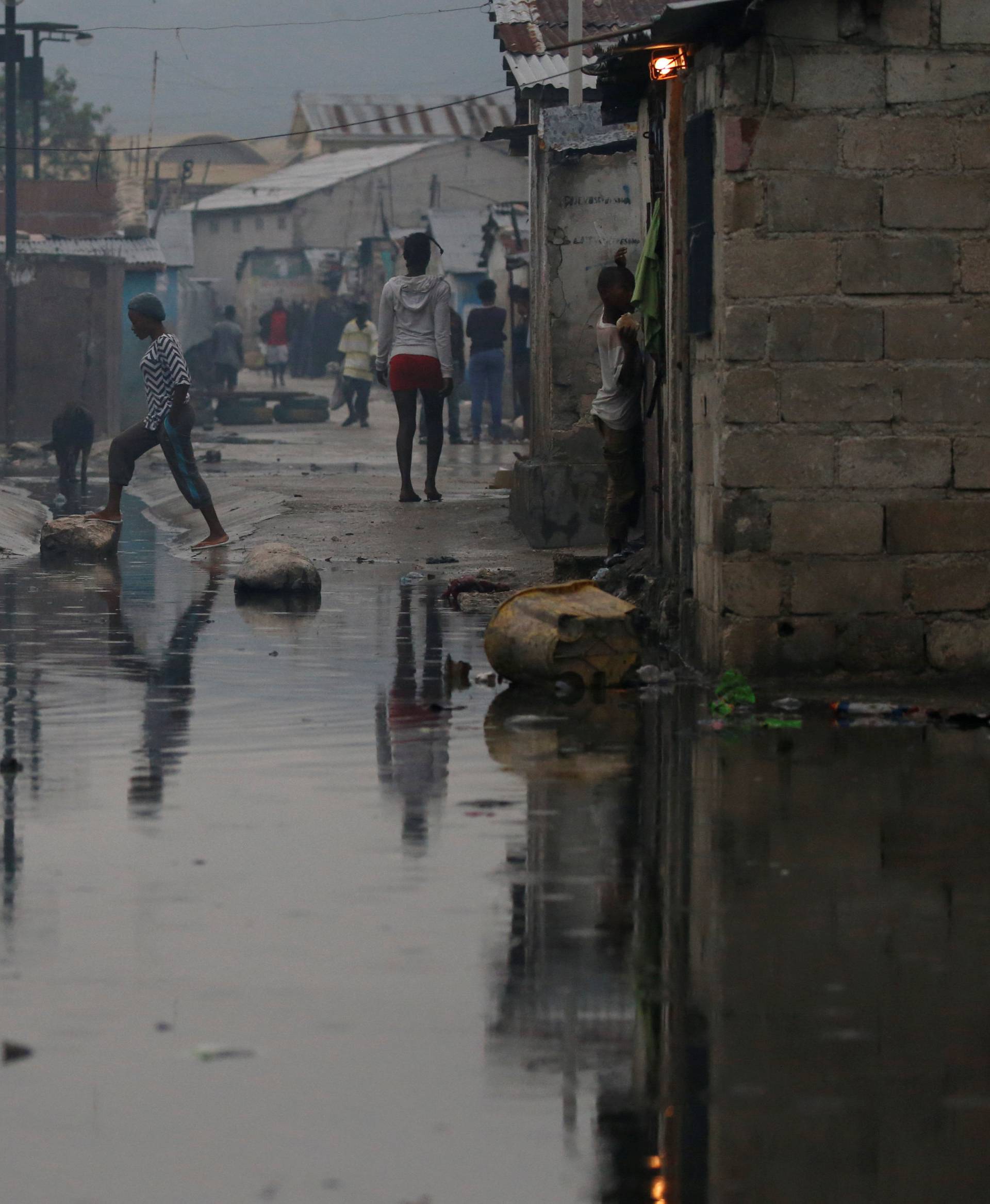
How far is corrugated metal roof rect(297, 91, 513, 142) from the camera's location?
3088 inches

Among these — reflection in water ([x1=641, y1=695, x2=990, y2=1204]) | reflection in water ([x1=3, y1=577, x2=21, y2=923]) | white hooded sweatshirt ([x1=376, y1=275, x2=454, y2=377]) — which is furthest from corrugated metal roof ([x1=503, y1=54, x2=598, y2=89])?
reflection in water ([x1=641, y1=695, x2=990, y2=1204])

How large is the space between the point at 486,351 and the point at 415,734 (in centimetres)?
1883

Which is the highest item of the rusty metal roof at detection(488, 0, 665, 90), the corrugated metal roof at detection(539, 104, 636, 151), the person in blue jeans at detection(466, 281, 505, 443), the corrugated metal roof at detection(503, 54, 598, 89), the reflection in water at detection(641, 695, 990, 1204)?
the rusty metal roof at detection(488, 0, 665, 90)

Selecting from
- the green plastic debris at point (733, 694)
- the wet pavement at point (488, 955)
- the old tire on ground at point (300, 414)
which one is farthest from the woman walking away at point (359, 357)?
the wet pavement at point (488, 955)

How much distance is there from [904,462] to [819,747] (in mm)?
1725

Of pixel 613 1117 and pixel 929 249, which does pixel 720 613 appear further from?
pixel 613 1117

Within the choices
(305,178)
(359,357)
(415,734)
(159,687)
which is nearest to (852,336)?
(415,734)

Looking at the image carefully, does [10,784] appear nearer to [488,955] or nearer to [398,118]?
[488,955]

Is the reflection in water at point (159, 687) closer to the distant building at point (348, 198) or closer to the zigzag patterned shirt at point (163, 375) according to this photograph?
the zigzag patterned shirt at point (163, 375)

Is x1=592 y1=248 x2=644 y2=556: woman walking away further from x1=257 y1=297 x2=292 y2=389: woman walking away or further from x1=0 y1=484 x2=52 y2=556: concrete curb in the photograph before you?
x1=257 y1=297 x2=292 y2=389: woman walking away

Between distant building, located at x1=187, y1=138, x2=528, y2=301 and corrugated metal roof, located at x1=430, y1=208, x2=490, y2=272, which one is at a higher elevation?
distant building, located at x1=187, y1=138, x2=528, y2=301

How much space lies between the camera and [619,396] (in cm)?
1193

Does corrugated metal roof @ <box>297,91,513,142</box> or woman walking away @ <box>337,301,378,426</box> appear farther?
corrugated metal roof @ <box>297,91,513,142</box>

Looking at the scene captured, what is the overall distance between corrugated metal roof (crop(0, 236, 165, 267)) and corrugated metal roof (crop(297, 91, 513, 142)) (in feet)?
130
